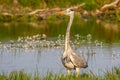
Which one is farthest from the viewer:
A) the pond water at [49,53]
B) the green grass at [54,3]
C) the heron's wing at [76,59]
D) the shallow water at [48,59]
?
the green grass at [54,3]

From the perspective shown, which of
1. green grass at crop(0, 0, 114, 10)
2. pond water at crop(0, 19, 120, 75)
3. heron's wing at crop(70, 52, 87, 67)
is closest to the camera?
heron's wing at crop(70, 52, 87, 67)

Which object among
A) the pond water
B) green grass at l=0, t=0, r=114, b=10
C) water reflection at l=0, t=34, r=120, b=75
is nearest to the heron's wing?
the pond water

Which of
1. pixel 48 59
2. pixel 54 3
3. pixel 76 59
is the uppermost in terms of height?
pixel 54 3

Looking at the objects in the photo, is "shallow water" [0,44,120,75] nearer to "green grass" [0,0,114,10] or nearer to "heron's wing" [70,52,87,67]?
"heron's wing" [70,52,87,67]

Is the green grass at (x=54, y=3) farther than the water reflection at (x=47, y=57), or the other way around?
the green grass at (x=54, y=3)

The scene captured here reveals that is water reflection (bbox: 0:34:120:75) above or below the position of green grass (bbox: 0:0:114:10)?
below

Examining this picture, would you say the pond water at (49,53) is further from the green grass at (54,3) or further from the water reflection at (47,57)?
the green grass at (54,3)

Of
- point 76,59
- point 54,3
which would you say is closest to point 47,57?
point 76,59

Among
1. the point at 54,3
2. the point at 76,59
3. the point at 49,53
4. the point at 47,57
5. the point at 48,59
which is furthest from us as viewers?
the point at 54,3

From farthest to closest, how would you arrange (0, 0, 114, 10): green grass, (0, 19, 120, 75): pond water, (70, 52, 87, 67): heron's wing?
(0, 0, 114, 10): green grass < (0, 19, 120, 75): pond water < (70, 52, 87, 67): heron's wing

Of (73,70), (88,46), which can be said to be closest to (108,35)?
(88,46)

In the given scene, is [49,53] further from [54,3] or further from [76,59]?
[54,3]

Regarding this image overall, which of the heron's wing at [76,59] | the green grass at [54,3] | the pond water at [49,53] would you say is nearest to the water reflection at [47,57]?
the pond water at [49,53]

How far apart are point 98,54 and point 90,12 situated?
56.0 feet
